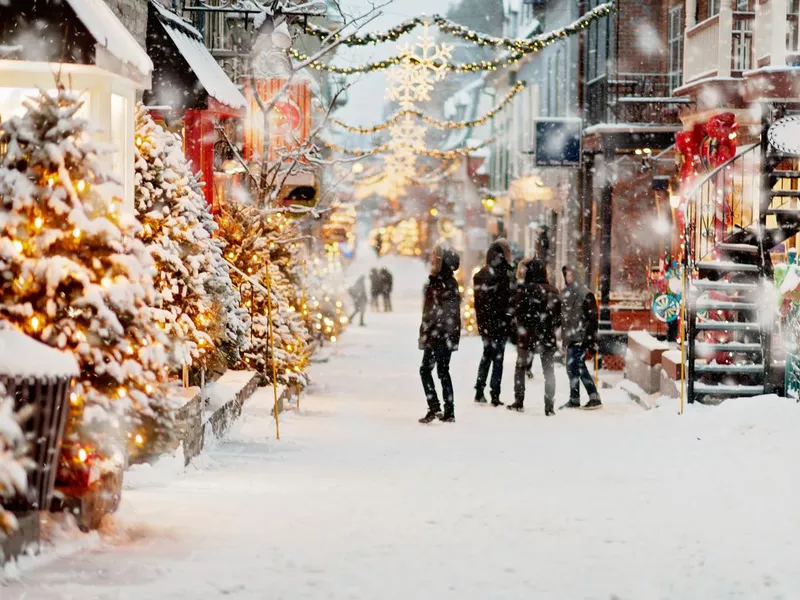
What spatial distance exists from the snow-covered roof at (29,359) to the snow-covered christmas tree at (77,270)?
33 cm

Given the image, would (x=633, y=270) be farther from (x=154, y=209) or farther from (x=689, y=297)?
(x=154, y=209)

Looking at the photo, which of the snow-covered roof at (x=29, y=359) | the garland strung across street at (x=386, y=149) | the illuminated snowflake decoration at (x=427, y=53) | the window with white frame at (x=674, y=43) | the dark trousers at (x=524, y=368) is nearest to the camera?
the snow-covered roof at (x=29, y=359)

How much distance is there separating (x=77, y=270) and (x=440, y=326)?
750 cm

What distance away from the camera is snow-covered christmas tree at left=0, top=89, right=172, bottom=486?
241 inches

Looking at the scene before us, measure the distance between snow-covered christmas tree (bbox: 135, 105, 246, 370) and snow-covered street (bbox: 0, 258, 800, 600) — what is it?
1092 mm

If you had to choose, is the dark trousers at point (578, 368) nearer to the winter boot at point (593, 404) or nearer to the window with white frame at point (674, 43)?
the winter boot at point (593, 404)

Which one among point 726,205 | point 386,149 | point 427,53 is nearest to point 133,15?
point 427,53

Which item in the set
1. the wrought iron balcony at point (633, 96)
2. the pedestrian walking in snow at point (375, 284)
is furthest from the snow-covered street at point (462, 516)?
the pedestrian walking in snow at point (375, 284)

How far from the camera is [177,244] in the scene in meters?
10.1

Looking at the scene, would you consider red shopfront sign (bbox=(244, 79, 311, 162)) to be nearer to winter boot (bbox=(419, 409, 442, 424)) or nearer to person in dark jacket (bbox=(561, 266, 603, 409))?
person in dark jacket (bbox=(561, 266, 603, 409))

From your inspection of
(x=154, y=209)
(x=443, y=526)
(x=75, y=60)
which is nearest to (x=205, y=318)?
(x=154, y=209)

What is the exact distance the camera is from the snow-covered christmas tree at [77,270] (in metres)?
6.11

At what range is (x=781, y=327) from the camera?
13.2 metres

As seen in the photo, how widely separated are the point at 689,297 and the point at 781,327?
1.00 meters
